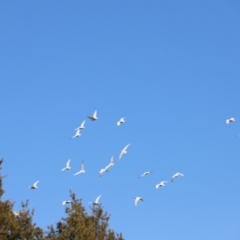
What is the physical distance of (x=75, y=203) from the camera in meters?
39.4

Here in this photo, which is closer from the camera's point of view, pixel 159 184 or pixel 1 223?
pixel 1 223

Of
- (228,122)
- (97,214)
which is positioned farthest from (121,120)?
(97,214)

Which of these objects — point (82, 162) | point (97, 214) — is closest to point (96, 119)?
point (82, 162)

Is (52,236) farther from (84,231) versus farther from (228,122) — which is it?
(228,122)

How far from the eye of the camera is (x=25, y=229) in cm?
3866

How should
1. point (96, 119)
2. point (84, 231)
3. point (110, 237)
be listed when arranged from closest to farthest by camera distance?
1. point (84, 231)
2. point (110, 237)
3. point (96, 119)

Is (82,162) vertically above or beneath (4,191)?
above

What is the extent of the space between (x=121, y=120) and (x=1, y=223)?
12916mm

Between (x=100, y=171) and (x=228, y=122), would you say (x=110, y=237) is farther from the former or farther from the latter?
(x=228, y=122)

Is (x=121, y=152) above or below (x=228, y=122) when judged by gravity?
below

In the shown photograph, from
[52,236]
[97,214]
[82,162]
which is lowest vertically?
[52,236]

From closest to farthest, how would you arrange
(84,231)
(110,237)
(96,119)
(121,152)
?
(84,231) → (110,237) → (96,119) → (121,152)

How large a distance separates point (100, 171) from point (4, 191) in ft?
28.4

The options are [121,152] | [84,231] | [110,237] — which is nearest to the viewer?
[84,231]
